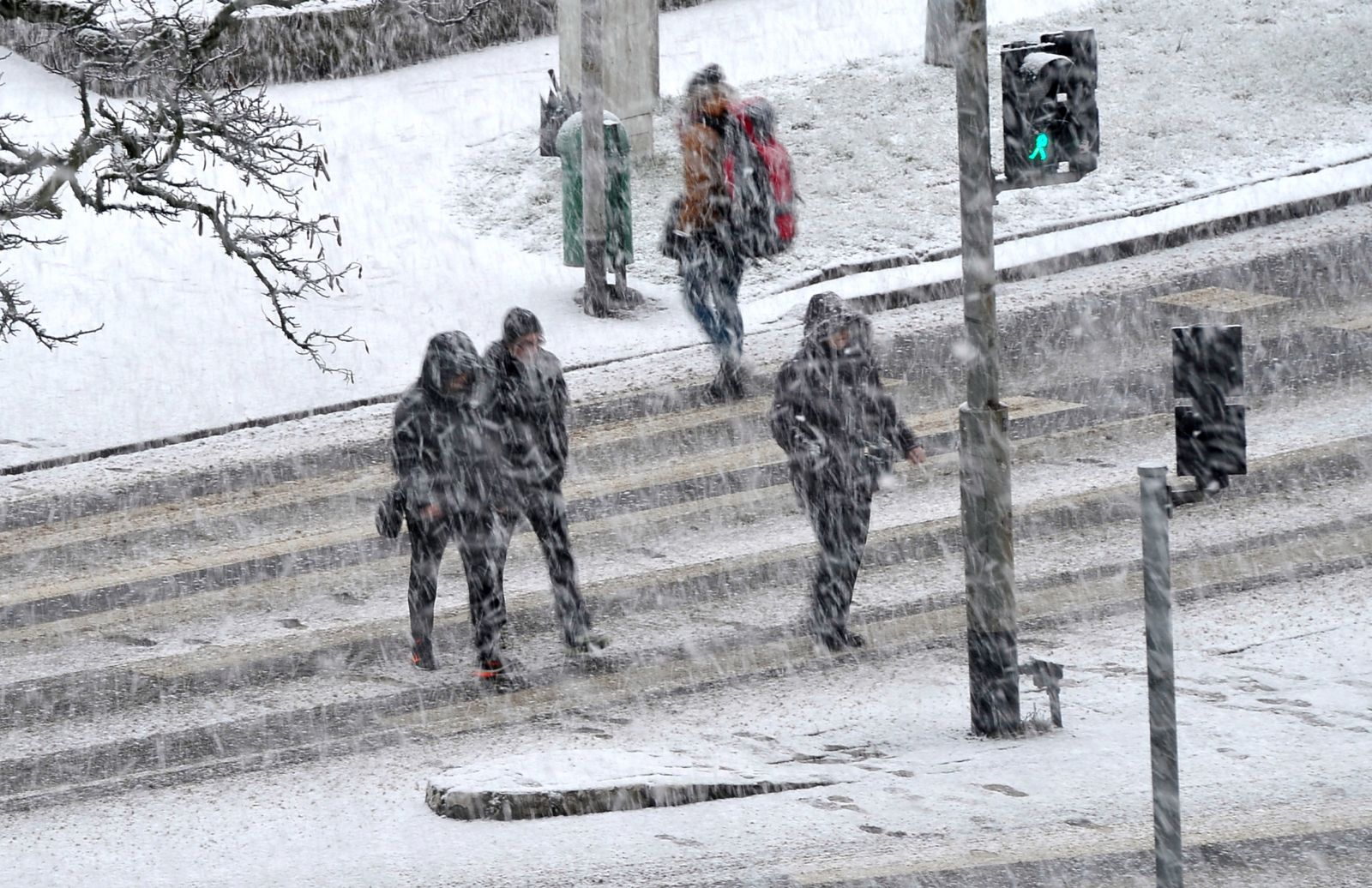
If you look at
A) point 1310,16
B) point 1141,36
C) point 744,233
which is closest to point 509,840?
point 744,233

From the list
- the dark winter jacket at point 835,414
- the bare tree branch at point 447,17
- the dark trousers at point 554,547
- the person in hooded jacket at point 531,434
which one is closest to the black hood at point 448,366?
the person in hooded jacket at point 531,434

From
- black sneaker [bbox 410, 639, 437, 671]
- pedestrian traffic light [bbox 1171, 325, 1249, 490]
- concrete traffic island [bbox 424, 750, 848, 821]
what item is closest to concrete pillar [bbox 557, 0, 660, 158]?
black sneaker [bbox 410, 639, 437, 671]

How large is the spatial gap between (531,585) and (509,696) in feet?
4.60

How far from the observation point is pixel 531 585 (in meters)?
9.60

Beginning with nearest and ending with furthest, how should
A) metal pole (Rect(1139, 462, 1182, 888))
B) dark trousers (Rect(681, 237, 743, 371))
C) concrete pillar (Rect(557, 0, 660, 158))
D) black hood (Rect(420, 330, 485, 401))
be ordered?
metal pole (Rect(1139, 462, 1182, 888)), black hood (Rect(420, 330, 485, 401)), dark trousers (Rect(681, 237, 743, 371)), concrete pillar (Rect(557, 0, 660, 158))

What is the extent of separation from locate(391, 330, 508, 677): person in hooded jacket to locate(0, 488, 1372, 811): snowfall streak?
45cm

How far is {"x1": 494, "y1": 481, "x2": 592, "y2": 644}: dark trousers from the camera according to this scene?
8539 mm

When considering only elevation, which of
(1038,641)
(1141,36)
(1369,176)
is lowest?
(1038,641)

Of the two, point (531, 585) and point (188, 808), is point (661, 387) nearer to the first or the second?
point (531, 585)

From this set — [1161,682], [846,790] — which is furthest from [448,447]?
[1161,682]

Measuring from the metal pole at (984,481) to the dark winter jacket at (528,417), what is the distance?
6.79ft

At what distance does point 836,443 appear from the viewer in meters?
8.53

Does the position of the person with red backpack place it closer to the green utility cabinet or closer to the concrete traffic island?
the green utility cabinet

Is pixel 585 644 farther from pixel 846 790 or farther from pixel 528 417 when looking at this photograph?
pixel 846 790
